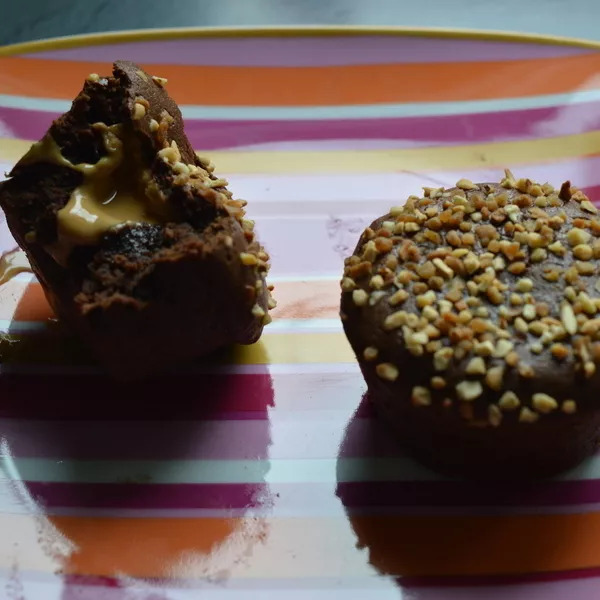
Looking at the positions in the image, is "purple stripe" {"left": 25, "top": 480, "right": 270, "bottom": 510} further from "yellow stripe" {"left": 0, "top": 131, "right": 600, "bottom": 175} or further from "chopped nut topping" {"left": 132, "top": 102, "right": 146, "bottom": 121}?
"yellow stripe" {"left": 0, "top": 131, "right": 600, "bottom": 175}

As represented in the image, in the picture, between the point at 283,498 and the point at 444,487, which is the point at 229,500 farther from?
the point at 444,487

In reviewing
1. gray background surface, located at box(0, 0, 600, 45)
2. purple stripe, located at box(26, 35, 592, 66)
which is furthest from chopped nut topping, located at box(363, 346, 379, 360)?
gray background surface, located at box(0, 0, 600, 45)

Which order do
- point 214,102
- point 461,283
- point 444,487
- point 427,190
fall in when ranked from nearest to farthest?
point 461,283
point 444,487
point 427,190
point 214,102

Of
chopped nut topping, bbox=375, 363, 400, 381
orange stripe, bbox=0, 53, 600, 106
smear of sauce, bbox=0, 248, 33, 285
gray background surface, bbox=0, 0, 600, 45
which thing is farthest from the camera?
gray background surface, bbox=0, 0, 600, 45

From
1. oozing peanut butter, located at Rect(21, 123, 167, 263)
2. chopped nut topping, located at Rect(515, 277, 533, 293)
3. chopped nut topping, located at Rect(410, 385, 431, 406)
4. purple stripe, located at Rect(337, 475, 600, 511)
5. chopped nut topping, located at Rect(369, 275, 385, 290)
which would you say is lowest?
purple stripe, located at Rect(337, 475, 600, 511)

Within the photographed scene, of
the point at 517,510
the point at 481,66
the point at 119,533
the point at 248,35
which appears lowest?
the point at 517,510

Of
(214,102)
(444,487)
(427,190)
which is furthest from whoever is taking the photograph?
(214,102)

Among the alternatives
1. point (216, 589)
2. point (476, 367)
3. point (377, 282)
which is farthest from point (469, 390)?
point (216, 589)

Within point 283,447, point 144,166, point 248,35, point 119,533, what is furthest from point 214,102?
point 119,533
